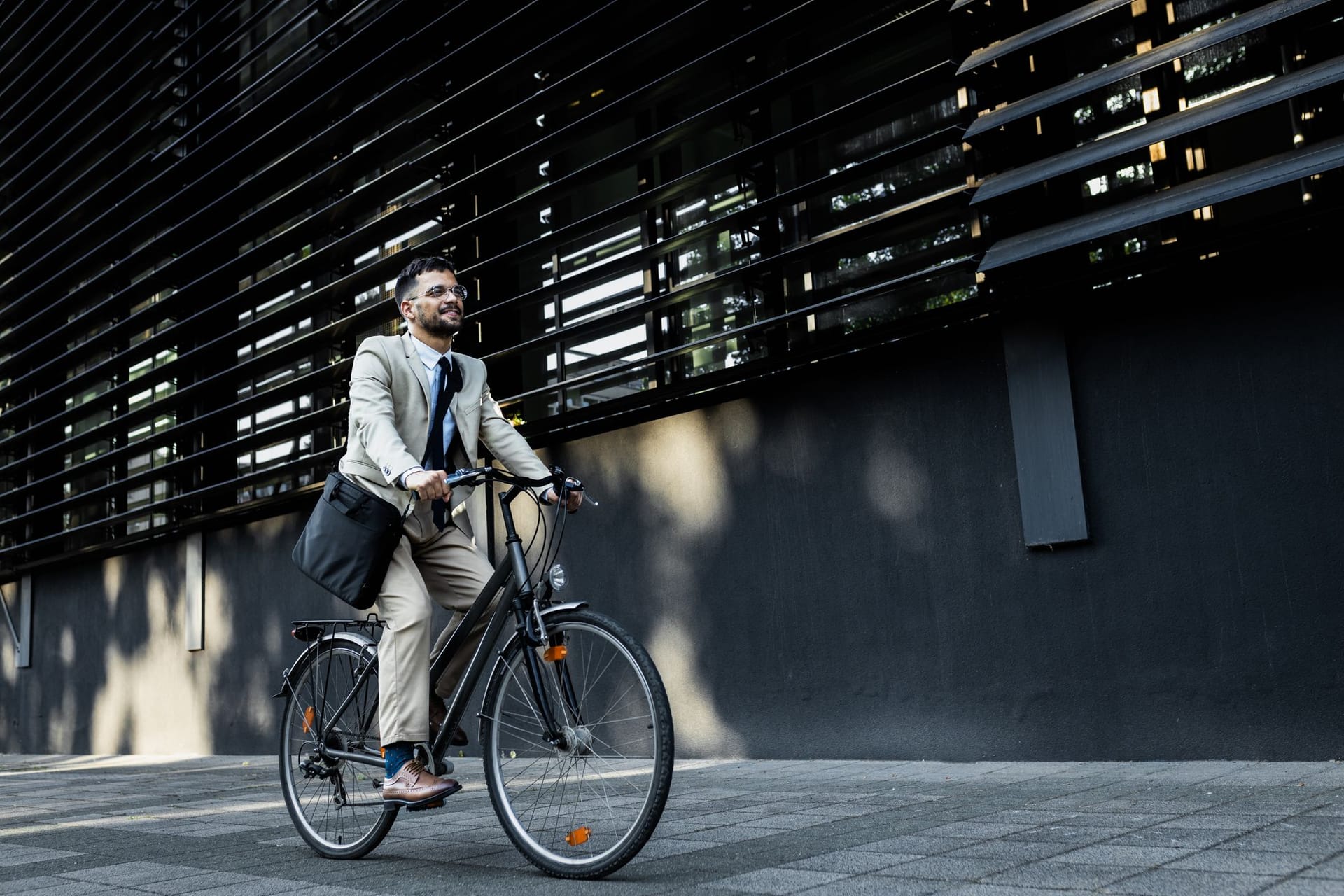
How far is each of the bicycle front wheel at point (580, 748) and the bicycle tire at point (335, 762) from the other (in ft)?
1.97

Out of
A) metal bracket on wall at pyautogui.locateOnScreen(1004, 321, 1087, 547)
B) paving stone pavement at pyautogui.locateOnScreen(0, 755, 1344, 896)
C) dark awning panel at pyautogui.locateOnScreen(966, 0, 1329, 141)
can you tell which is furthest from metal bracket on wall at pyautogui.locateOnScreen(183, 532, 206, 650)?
dark awning panel at pyautogui.locateOnScreen(966, 0, 1329, 141)

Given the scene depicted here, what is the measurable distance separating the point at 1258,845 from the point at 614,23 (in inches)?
231

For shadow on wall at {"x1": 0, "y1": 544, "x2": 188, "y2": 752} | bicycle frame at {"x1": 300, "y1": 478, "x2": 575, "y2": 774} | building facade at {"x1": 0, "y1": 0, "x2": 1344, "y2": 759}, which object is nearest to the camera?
bicycle frame at {"x1": 300, "y1": 478, "x2": 575, "y2": 774}

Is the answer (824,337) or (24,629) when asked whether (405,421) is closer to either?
(824,337)

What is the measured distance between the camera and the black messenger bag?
3863 mm

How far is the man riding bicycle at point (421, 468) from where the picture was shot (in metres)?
3.73

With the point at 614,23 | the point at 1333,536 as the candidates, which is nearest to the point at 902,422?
the point at 1333,536

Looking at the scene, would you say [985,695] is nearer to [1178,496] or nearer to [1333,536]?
[1178,496]

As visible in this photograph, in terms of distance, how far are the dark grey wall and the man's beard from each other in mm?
2449

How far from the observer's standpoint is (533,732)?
349cm

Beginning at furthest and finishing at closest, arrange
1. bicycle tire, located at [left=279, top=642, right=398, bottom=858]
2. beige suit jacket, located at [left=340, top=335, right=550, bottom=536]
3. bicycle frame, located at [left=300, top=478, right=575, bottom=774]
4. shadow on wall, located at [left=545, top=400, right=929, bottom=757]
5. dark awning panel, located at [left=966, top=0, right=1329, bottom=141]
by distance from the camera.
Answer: shadow on wall, located at [left=545, top=400, right=929, bottom=757] → dark awning panel, located at [left=966, top=0, right=1329, bottom=141] → bicycle tire, located at [left=279, top=642, right=398, bottom=858] → beige suit jacket, located at [left=340, top=335, right=550, bottom=536] → bicycle frame, located at [left=300, top=478, right=575, bottom=774]

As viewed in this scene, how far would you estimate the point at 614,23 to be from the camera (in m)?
7.21

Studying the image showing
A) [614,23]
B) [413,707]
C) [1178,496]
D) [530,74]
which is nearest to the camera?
[413,707]

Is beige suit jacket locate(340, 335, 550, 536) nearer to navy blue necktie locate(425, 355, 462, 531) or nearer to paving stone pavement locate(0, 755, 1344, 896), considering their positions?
navy blue necktie locate(425, 355, 462, 531)
